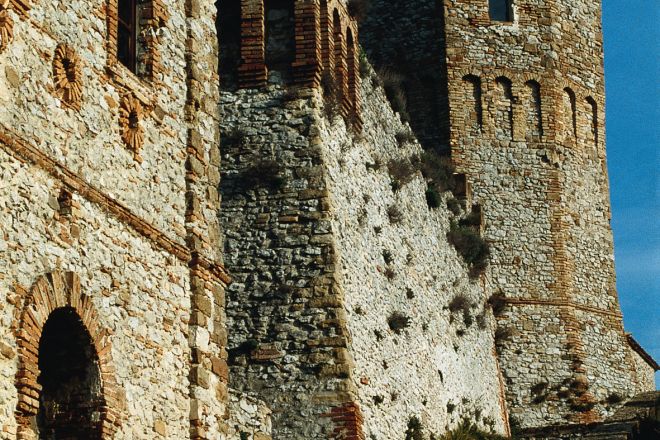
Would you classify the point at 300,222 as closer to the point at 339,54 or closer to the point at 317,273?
the point at 317,273

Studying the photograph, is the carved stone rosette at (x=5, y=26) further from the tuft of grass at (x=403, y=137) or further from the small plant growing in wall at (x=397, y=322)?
the tuft of grass at (x=403, y=137)

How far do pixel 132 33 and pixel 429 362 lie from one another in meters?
12.0

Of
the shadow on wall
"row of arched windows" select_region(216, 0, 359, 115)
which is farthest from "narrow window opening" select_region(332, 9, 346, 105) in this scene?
the shadow on wall

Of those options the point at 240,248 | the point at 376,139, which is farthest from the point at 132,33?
the point at 376,139

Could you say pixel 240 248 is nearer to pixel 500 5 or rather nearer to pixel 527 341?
pixel 527 341

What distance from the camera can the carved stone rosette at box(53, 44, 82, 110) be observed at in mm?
14086

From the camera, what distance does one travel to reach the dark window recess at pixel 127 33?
16219 millimetres

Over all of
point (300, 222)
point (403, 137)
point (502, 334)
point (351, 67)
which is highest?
point (403, 137)

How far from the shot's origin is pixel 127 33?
16.3 meters

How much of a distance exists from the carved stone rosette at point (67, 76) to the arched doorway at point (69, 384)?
2000 mm

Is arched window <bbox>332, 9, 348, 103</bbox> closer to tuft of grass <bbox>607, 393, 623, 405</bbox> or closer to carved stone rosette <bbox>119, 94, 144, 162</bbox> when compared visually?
carved stone rosette <bbox>119, 94, 144, 162</bbox>

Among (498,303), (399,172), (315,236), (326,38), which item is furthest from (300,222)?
(498,303)

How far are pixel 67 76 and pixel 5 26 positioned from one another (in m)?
1.14

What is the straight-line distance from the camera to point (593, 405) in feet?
112
